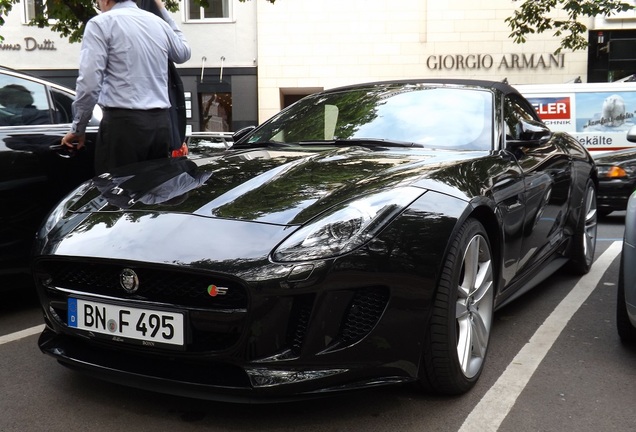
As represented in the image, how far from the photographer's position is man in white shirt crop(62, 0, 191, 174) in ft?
13.0

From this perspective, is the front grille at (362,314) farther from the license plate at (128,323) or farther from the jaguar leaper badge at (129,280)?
the jaguar leaper badge at (129,280)

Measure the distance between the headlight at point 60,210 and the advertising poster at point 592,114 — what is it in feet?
32.1

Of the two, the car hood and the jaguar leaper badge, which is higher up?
the car hood

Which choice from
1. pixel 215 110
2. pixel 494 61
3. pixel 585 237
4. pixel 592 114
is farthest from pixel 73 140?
pixel 494 61

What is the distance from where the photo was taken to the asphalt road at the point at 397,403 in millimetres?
2549

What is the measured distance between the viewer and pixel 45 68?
20.6m

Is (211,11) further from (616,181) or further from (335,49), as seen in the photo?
(616,181)

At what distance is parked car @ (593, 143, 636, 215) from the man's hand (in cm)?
651

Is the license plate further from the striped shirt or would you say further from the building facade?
the building facade

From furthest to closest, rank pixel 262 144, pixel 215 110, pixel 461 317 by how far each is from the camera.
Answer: pixel 215 110
pixel 262 144
pixel 461 317

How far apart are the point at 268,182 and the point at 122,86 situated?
1608 mm

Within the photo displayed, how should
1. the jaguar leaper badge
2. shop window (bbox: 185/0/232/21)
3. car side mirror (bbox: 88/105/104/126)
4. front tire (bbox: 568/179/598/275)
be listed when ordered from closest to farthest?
1. the jaguar leaper badge
2. car side mirror (bbox: 88/105/104/126)
3. front tire (bbox: 568/179/598/275)
4. shop window (bbox: 185/0/232/21)

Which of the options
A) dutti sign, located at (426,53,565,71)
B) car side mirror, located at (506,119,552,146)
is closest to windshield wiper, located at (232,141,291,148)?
car side mirror, located at (506,119,552,146)

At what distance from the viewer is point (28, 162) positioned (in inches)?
158
